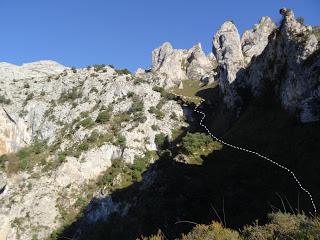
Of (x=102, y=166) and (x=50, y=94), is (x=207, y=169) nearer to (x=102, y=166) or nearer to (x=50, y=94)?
(x=102, y=166)

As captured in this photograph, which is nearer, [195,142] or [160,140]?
[195,142]

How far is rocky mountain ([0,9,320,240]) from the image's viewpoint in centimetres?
4125

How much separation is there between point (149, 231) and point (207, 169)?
960cm

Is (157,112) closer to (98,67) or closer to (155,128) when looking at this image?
(155,128)

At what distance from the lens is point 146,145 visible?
66875 millimetres

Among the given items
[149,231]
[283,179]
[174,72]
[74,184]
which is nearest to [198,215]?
[149,231]

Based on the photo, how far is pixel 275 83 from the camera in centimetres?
5325

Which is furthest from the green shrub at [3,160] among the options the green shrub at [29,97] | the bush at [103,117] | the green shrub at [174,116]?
the green shrub at [174,116]

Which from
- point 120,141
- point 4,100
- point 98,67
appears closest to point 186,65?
point 98,67

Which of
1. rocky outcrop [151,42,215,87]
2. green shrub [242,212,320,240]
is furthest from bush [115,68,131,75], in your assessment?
rocky outcrop [151,42,215,87]

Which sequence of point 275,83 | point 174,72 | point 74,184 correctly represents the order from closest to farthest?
point 275,83 < point 74,184 < point 174,72

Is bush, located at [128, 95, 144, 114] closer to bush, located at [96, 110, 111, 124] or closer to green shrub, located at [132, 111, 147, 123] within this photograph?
green shrub, located at [132, 111, 147, 123]

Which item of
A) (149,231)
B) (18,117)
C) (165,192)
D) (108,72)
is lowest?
(149,231)

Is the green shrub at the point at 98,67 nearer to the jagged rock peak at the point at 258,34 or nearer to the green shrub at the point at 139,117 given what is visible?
the green shrub at the point at 139,117
